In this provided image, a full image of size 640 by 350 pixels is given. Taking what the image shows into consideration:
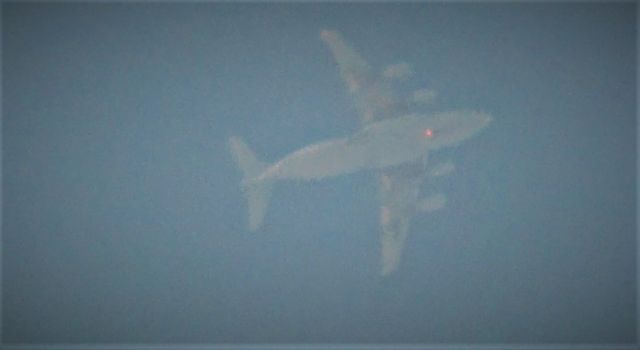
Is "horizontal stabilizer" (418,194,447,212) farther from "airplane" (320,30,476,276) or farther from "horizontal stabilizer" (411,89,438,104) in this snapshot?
"horizontal stabilizer" (411,89,438,104)

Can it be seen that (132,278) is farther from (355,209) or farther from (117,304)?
(355,209)

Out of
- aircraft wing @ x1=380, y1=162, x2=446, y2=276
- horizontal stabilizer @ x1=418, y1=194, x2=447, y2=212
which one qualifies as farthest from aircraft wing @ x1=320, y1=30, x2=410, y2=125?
horizontal stabilizer @ x1=418, y1=194, x2=447, y2=212

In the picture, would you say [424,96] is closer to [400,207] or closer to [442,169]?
[442,169]

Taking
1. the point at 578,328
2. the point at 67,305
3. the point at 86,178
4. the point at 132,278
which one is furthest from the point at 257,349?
the point at 578,328

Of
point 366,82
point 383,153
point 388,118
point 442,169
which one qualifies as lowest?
point 442,169

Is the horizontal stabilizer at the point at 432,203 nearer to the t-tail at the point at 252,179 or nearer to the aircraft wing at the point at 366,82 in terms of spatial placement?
the aircraft wing at the point at 366,82

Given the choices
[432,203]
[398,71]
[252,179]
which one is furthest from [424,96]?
[252,179]
